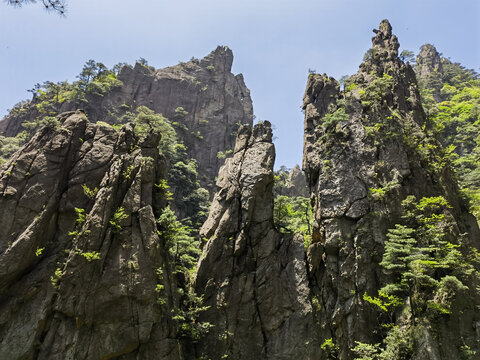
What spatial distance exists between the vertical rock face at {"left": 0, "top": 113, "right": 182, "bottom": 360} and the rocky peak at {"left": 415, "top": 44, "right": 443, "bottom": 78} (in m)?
72.8

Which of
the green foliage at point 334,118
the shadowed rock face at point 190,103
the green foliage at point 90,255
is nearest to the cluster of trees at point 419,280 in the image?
the green foliage at point 334,118

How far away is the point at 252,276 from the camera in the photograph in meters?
21.9

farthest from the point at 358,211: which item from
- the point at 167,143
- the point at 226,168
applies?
the point at 167,143

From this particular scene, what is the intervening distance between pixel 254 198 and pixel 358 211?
27.2 ft

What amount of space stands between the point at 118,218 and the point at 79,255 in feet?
9.74

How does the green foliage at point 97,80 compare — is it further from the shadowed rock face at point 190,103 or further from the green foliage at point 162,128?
the green foliage at point 162,128

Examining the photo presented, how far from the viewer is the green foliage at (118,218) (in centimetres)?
1811

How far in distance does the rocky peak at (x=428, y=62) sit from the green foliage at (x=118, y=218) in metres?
73.2

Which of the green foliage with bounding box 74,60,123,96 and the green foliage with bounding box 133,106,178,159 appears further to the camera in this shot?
the green foliage with bounding box 74,60,123,96

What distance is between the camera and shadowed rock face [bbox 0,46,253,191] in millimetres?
54906

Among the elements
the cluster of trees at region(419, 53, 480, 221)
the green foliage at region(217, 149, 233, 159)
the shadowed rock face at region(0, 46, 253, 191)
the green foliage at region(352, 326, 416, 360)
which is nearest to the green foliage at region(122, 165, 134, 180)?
the green foliage at region(352, 326, 416, 360)

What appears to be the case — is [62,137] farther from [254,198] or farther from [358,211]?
[358,211]

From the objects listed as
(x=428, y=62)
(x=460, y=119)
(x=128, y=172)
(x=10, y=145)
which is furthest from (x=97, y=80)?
(x=428, y=62)

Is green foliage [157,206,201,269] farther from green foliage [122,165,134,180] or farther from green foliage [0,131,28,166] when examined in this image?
green foliage [0,131,28,166]
